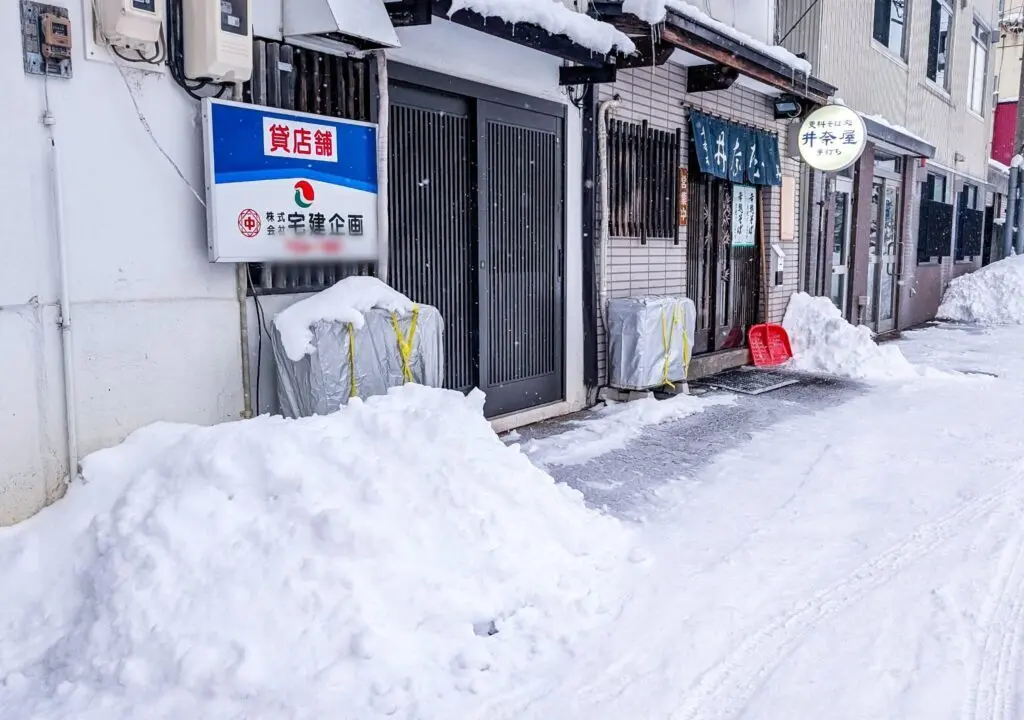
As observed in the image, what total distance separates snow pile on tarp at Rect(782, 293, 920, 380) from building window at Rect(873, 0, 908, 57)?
5.98 meters

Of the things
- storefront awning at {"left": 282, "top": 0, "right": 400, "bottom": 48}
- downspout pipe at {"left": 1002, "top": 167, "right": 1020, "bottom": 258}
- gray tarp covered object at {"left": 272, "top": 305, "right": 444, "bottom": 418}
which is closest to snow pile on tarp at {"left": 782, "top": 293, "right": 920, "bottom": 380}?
gray tarp covered object at {"left": 272, "top": 305, "right": 444, "bottom": 418}

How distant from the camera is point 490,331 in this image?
742 cm

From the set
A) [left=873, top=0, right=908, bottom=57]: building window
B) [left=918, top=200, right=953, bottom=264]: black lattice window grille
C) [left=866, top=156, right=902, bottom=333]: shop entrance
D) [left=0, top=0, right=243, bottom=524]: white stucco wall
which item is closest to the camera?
[left=0, top=0, right=243, bottom=524]: white stucco wall

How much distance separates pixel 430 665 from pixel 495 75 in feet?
17.4

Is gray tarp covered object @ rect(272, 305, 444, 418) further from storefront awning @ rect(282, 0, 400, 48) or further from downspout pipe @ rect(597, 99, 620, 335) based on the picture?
downspout pipe @ rect(597, 99, 620, 335)

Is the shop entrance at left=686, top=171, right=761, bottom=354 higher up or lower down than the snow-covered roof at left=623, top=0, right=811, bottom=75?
lower down

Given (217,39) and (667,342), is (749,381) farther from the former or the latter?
(217,39)

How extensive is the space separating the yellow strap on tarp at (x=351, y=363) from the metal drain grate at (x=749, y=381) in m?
5.49

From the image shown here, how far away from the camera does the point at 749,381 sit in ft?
33.6

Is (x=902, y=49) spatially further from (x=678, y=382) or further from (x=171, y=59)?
(x=171, y=59)

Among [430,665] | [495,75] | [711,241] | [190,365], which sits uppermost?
[495,75]

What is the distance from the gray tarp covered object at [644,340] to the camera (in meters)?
8.41

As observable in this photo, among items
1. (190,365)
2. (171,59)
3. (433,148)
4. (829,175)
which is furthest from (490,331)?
(829,175)

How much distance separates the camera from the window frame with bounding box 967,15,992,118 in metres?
21.2
